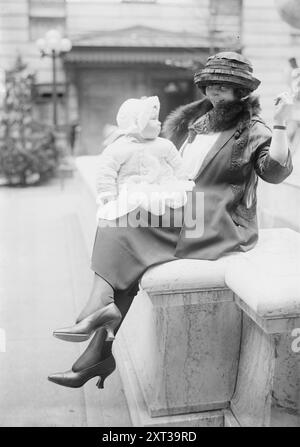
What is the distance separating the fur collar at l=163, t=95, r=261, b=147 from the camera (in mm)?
2445

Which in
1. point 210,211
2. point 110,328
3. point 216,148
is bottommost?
point 110,328

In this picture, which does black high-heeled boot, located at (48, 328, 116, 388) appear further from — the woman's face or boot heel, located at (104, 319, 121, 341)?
the woman's face

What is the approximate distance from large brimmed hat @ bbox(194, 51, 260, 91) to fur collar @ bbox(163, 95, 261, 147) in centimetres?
13

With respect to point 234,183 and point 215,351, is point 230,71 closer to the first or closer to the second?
point 234,183

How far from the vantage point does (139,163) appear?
2.41 meters

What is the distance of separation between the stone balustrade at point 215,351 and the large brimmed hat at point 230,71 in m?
0.76

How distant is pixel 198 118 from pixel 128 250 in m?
0.92

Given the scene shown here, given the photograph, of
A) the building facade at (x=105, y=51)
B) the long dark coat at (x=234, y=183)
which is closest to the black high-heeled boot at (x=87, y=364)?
the long dark coat at (x=234, y=183)

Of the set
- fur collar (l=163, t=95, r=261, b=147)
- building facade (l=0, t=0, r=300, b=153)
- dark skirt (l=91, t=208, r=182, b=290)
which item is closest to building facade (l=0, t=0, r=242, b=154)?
building facade (l=0, t=0, r=300, b=153)

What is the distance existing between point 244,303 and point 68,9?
10.4 meters

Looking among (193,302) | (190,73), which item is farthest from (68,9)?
(193,302)

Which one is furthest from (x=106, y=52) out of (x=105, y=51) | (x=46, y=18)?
(x=46, y=18)

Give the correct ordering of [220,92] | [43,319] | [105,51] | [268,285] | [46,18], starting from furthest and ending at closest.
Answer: [105,51] < [46,18] < [43,319] < [220,92] < [268,285]

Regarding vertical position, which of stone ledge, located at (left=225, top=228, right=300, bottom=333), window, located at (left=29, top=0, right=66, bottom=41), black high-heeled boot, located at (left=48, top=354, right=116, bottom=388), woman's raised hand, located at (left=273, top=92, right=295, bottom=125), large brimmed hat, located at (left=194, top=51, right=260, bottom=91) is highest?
window, located at (left=29, top=0, right=66, bottom=41)
